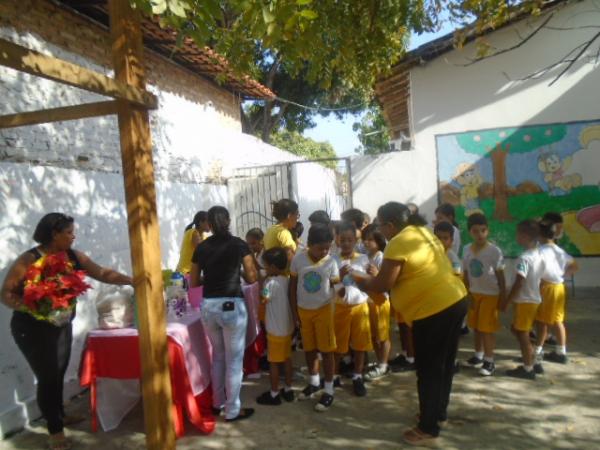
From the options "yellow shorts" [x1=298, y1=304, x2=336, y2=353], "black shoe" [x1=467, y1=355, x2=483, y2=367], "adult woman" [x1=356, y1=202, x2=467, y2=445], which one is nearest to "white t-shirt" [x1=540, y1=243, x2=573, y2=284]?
"black shoe" [x1=467, y1=355, x2=483, y2=367]

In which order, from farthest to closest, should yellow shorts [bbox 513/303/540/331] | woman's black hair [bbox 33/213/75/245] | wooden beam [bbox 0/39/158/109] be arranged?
yellow shorts [bbox 513/303/540/331] < woman's black hair [bbox 33/213/75/245] < wooden beam [bbox 0/39/158/109]

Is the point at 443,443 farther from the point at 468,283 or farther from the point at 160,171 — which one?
the point at 160,171

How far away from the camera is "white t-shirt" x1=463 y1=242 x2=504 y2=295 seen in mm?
4395

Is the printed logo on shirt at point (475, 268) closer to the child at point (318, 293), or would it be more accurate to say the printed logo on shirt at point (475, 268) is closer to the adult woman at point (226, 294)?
the child at point (318, 293)

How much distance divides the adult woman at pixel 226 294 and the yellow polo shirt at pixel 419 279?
4.32ft

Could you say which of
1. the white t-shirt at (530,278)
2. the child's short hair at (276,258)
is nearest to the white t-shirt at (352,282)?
the child's short hair at (276,258)

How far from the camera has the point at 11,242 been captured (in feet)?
13.3

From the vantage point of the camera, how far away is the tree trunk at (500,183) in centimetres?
761

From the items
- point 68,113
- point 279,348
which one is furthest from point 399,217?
point 68,113

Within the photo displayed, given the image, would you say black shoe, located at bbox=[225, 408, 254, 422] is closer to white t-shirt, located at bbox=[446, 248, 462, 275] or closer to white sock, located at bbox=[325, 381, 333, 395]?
white sock, located at bbox=[325, 381, 333, 395]

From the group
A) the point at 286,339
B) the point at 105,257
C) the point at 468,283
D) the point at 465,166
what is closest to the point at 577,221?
the point at 465,166

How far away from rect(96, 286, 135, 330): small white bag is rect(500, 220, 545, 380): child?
335 cm

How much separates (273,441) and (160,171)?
15.9ft

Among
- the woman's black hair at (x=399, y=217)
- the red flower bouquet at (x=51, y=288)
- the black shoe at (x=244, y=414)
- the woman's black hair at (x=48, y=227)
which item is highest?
the woman's black hair at (x=48, y=227)
